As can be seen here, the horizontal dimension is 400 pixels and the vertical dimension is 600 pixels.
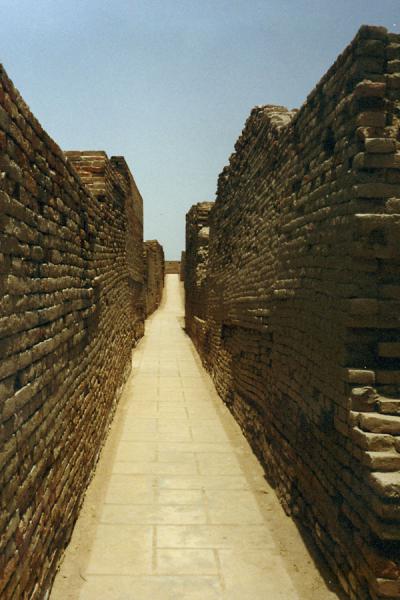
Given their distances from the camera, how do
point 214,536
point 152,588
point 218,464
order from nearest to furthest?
point 152,588, point 214,536, point 218,464

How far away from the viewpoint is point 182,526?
492 cm

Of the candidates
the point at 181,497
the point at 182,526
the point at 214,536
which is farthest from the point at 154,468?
the point at 214,536

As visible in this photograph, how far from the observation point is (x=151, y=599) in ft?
12.4

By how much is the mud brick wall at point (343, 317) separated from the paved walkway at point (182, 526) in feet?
1.22

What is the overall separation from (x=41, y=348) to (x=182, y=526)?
2493mm

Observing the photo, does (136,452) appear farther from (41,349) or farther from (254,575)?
(41,349)

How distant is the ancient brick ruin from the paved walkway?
1.03 ft

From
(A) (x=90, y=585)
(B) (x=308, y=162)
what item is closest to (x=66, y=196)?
(B) (x=308, y=162)

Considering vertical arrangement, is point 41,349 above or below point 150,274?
below

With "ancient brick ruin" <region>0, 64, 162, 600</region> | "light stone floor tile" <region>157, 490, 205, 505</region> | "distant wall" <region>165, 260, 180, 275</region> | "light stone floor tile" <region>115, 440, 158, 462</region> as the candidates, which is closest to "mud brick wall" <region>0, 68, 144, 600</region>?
"ancient brick ruin" <region>0, 64, 162, 600</region>

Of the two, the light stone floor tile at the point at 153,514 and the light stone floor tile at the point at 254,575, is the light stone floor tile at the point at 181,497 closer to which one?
the light stone floor tile at the point at 153,514

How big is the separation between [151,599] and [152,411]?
5.23 metres

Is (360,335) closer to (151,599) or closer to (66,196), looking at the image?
(151,599)

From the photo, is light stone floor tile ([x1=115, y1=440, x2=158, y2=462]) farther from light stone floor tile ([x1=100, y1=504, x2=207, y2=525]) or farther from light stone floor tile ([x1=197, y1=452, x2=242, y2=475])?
light stone floor tile ([x1=100, y1=504, x2=207, y2=525])
